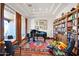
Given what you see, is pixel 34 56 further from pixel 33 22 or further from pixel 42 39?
pixel 33 22

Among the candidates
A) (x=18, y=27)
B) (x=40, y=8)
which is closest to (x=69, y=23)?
(x=40, y=8)

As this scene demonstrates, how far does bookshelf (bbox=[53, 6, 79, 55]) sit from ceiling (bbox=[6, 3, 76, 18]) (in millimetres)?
114

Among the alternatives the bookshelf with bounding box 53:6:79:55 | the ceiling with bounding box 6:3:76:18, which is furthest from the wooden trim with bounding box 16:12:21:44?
the bookshelf with bounding box 53:6:79:55

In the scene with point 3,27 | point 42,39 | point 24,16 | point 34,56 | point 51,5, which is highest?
point 51,5

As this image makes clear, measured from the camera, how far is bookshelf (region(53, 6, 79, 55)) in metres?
3.11

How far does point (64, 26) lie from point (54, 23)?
0.65 feet

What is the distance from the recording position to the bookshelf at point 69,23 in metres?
3.11

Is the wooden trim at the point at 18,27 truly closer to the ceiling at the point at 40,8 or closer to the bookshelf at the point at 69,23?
the ceiling at the point at 40,8

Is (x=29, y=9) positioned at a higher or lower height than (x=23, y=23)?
higher

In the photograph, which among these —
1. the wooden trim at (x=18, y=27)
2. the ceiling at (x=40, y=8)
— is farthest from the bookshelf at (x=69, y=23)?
the wooden trim at (x=18, y=27)

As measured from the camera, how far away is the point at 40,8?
126 inches

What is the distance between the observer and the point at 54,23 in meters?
3.20

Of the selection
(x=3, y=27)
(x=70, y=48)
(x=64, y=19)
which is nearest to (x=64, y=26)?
(x=64, y=19)

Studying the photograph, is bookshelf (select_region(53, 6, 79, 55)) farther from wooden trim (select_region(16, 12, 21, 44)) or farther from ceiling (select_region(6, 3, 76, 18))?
wooden trim (select_region(16, 12, 21, 44))
